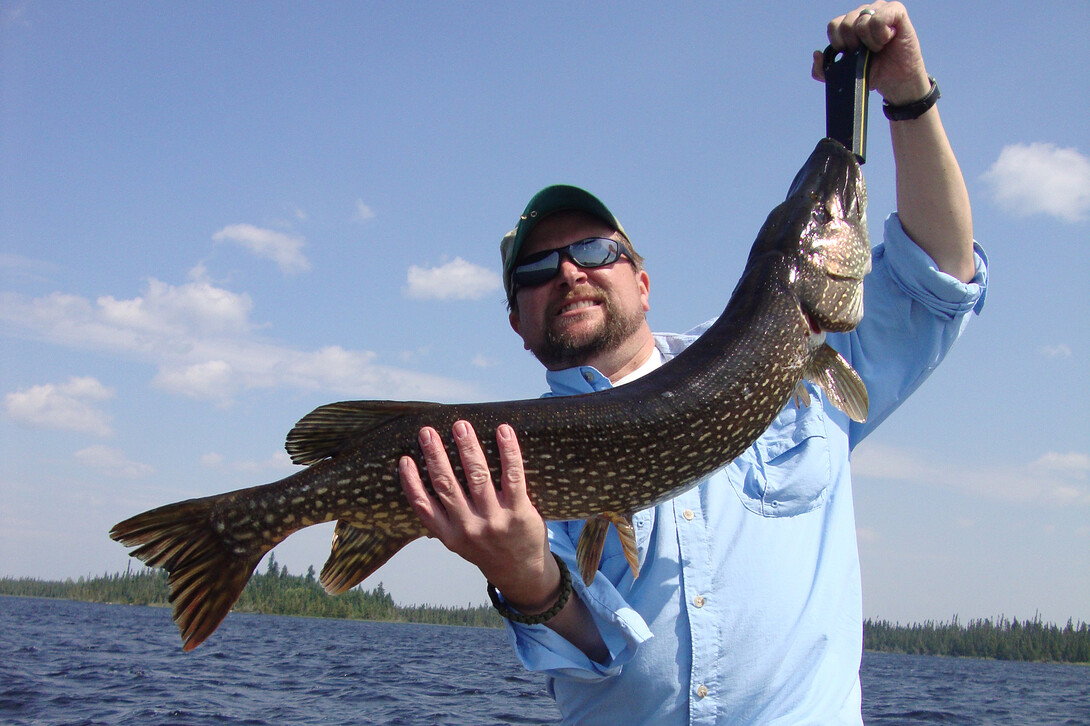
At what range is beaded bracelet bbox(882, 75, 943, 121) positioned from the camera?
9.11 feet

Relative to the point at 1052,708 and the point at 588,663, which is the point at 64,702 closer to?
the point at 588,663

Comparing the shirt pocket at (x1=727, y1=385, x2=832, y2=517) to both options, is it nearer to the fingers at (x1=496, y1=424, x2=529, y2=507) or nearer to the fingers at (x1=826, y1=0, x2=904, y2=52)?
the fingers at (x1=496, y1=424, x2=529, y2=507)

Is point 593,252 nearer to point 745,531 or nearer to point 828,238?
point 828,238

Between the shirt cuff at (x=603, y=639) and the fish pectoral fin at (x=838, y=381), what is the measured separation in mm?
1021

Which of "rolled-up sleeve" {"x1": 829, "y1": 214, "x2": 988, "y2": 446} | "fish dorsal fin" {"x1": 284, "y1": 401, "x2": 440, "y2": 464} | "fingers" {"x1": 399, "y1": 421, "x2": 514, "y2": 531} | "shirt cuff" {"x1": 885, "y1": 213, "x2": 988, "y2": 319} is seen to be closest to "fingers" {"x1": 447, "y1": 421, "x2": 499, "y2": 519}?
"fingers" {"x1": 399, "y1": 421, "x2": 514, "y2": 531}

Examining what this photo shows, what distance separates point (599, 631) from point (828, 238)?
5.37ft

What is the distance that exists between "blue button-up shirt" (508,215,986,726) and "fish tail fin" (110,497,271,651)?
3.15 feet

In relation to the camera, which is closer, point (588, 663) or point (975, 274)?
point (588, 663)

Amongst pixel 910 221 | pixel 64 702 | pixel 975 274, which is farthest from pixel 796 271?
pixel 64 702

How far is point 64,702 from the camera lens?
13328mm

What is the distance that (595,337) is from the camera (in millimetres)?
3330

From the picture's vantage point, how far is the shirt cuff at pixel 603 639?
2.45 metres

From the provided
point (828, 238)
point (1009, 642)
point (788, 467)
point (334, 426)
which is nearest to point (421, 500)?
point (334, 426)

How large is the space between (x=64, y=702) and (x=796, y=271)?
15711 mm
